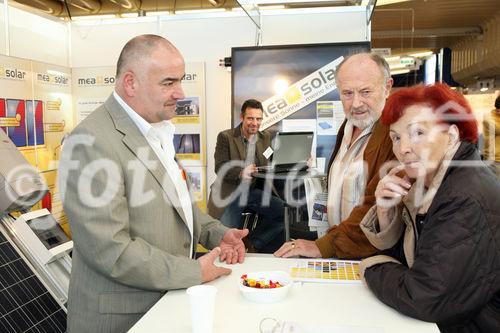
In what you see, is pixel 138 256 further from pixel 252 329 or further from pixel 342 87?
pixel 342 87

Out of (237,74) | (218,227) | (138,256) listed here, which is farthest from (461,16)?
(138,256)

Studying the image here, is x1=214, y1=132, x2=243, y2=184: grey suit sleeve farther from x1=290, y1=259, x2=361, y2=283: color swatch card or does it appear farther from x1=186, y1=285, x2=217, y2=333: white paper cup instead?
x1=186, y1=285, x2=217, y2=333: white paper cup

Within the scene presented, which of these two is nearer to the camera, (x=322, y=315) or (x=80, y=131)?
(x=322, y=315)

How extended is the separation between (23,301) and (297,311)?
6.20 feet

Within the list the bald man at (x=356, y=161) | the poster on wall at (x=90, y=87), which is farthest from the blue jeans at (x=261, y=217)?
the bald man at (x=356, y=161)

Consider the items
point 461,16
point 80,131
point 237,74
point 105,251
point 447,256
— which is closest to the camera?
point 447,256

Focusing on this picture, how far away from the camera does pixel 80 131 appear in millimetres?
1598

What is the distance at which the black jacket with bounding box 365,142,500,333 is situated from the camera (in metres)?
1.21

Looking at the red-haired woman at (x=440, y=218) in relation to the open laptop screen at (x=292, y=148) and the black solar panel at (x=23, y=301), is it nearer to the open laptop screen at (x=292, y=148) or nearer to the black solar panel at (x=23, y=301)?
the black solar panel at (x=23, y=301)

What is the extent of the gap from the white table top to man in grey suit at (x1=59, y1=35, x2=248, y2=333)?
0.46 ft

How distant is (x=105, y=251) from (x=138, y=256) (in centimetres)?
10

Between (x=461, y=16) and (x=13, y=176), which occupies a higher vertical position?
(x=461, y=16)

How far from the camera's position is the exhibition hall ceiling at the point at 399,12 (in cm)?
691

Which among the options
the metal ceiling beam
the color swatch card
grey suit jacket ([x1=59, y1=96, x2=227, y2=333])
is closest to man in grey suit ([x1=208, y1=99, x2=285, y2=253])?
the color swatch card
